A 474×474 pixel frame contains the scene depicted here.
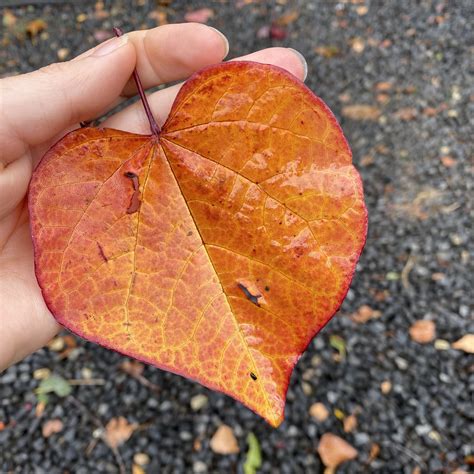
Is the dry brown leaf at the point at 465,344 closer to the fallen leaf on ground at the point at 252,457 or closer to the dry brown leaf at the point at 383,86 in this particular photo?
the fallen leaf on ground at the point at 252,457

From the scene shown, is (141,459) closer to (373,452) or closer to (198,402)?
A: (198,402)

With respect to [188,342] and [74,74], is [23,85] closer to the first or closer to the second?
[74,74]

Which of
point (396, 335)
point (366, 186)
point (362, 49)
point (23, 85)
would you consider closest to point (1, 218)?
point (23, 85)

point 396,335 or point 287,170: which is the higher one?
point 287,170

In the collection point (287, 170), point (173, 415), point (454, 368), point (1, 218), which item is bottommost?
point (454, 368)

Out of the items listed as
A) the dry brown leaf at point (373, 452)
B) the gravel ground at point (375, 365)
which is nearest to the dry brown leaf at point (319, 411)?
the gravel ground at point (375, 365)

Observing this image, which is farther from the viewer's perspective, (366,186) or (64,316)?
(366,186)

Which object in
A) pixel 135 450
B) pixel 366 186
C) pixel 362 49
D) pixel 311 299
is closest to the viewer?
pixel 311 299
